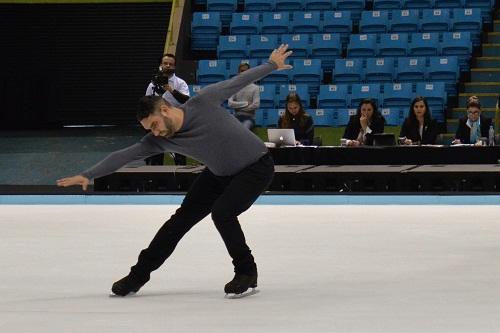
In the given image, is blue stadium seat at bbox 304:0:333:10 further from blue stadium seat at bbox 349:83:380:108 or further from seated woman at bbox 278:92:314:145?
seated woman at bbox 278:92:314:145

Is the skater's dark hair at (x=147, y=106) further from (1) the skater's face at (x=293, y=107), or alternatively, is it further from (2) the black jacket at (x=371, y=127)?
(2) the black jacket at (x=371, y=127)

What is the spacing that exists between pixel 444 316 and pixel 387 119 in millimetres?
12281

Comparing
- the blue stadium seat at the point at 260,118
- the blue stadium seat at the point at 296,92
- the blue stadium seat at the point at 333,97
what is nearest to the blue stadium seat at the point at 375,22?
the blue stadium seat at the point at 333,97

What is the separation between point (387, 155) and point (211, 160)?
8.49 m

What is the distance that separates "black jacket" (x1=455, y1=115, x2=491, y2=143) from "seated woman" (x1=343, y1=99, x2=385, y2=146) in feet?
3.13

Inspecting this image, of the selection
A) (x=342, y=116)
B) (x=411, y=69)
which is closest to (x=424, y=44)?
(x=411, y=69)

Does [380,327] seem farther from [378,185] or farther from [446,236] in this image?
[378,185]

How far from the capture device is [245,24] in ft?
66.0

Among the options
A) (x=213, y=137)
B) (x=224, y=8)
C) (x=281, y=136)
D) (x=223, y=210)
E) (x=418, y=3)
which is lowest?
(x=281, y=136)

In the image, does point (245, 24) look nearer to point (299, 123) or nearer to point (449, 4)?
point (449, 4)

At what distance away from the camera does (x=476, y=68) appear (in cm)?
1891

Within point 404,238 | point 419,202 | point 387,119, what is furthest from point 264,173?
point 387,119

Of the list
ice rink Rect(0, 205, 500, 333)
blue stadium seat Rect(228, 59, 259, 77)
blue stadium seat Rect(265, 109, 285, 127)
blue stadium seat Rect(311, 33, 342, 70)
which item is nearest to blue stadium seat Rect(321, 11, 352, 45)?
blue stadium seat Rect(311, 33, 342, 70)

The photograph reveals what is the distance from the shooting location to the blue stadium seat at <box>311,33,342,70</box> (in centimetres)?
1925
